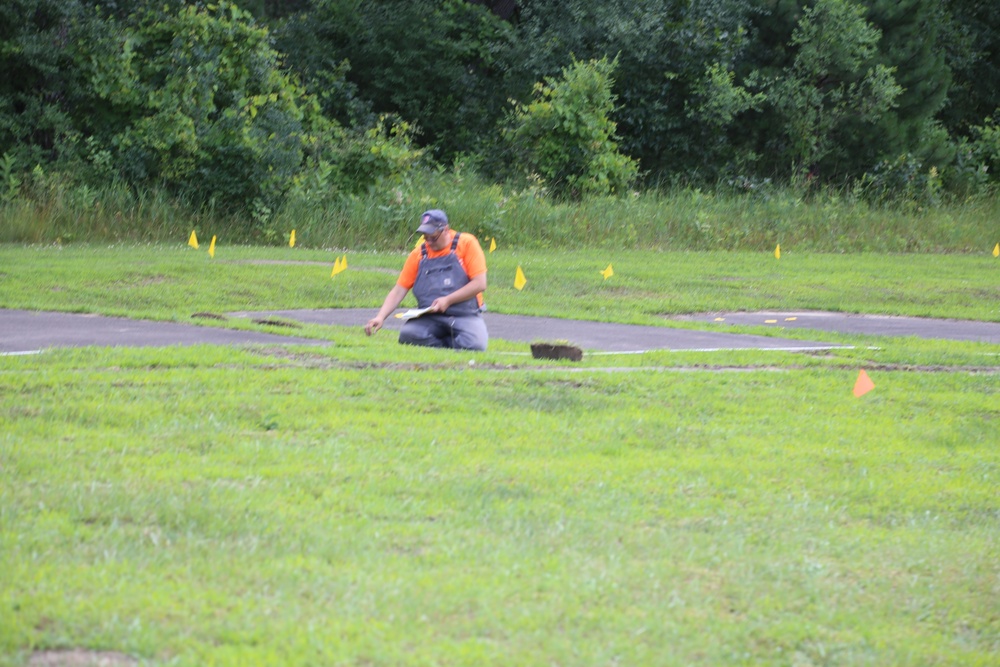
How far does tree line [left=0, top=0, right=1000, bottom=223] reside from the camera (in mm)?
24172

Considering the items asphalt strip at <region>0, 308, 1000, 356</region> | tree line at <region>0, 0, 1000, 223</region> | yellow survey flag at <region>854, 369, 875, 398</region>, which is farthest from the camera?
tree line at <region>0, 0, 1000, 223</region>

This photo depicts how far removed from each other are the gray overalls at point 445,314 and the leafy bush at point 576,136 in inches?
658

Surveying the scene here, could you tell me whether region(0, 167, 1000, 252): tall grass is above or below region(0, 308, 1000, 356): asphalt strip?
above

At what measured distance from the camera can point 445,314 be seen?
36.7 ft

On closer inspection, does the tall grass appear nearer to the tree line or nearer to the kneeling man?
the tree line

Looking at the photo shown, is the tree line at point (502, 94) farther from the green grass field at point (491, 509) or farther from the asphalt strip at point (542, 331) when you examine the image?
the green grass field at point (491, 509)

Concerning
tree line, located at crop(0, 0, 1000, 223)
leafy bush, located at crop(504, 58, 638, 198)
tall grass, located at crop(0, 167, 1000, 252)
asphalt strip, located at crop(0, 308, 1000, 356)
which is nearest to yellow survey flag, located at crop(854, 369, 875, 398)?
asphalt strip, located at crop(0, 308, 1000, 356)

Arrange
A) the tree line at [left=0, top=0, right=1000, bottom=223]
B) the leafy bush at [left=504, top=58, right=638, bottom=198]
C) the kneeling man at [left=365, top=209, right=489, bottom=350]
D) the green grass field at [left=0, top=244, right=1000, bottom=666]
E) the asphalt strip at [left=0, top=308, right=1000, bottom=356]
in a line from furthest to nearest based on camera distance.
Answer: the leafy bush at [left=504, top=58, right=638, bottom=198] → the tree line at [left=0, top=0, right=1000, bottom=223] → the asphalt strip at [left=0, top=308, right=1000, bottom=356] → the kneeling man at [left=365, top=209, right=489, bottom=350] → the green grass field at [left=0, top=244, right=1000, bottom=666]

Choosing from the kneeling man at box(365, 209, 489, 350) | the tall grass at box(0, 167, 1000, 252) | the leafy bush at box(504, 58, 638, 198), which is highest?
the leafy bush at box(504, 58, 638, 198)

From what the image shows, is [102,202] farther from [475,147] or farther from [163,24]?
[475,147]

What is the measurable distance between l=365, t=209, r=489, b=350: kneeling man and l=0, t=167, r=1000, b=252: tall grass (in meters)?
10.0

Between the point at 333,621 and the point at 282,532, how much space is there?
93 cm

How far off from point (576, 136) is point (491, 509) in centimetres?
2314

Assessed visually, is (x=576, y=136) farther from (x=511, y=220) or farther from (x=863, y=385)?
(x=863, y=385)
